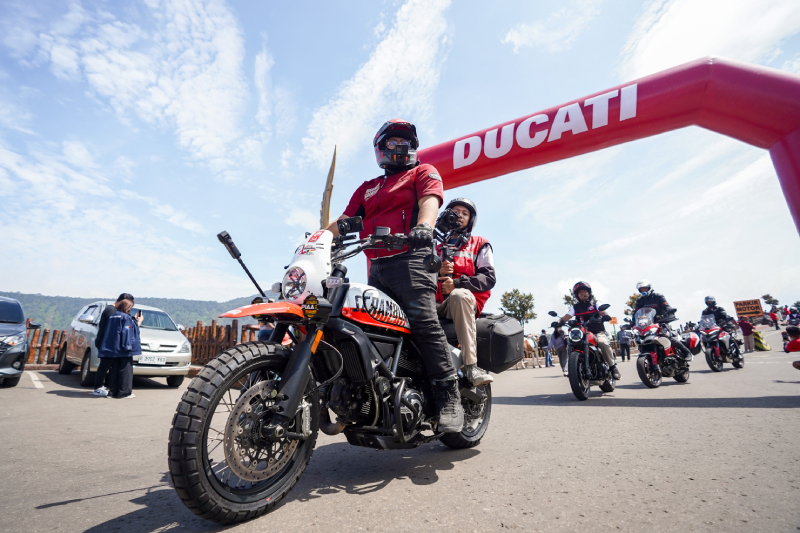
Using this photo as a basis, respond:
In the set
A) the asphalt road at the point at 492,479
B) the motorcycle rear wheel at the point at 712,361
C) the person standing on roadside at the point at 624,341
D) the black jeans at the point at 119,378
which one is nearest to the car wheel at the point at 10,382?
the black jeans at the point at 119,378

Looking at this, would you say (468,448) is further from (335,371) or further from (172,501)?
(172,501)

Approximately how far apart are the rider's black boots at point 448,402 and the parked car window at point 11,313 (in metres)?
9.84

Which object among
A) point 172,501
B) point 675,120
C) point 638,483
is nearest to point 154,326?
point 172,501

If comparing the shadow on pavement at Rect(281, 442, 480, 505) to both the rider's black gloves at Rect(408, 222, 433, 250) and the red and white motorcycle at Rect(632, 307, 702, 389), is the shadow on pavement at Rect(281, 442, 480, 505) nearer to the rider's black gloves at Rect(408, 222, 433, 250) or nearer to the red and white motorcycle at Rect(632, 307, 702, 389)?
the rider's black gloves at Rect(408, 222, 433, 250)

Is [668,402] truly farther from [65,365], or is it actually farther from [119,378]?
[65,365]

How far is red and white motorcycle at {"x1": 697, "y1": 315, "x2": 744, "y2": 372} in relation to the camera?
1061cm

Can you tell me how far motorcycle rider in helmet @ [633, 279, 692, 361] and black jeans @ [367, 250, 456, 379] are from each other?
7732 mm

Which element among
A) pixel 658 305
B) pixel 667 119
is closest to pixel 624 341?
pixel 658 305

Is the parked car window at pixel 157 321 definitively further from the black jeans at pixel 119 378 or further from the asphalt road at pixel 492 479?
the asphalt road at pixel 492 479

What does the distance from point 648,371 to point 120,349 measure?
9.41 metres

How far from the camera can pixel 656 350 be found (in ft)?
26.6

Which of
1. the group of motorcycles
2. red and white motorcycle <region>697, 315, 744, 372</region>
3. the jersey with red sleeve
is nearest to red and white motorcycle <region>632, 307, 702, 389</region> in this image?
the group of motorcycles

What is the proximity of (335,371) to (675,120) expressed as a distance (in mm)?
7416

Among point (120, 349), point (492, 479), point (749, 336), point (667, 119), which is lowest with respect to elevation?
point (492, 479)
